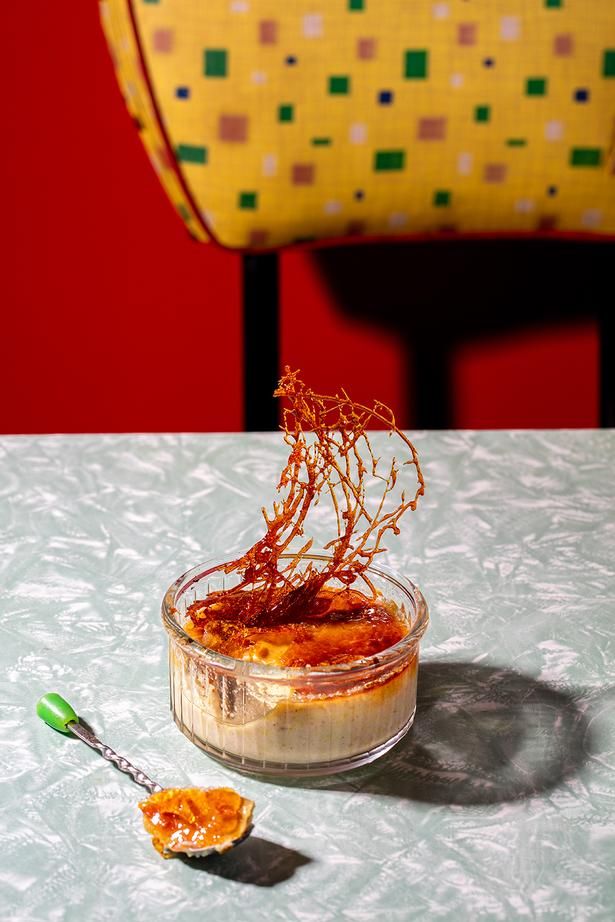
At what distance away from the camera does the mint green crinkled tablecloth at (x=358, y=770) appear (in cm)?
49

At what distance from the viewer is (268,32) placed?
1.38 metres

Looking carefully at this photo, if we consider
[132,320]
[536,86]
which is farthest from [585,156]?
[132,320]

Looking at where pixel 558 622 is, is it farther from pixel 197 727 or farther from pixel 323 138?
pixel 323 138

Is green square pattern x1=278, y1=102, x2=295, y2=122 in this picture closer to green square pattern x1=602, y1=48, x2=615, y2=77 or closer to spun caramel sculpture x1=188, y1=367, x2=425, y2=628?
green square pattern x1=602, y1=48, x2=615, y2=77

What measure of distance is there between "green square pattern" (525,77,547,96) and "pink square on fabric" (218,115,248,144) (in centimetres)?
34

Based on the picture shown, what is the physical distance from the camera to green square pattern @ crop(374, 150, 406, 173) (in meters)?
1.43

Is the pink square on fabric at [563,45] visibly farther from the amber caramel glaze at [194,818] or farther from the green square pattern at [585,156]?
the amber caramel glaze at [194,818]

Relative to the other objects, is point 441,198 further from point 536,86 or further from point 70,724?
point 70,724

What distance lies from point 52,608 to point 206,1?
0.86m

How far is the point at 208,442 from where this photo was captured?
1069 mm

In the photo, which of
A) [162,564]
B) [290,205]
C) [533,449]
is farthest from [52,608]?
[290,205]

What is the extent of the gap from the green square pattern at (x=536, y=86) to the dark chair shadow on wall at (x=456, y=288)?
0.48m

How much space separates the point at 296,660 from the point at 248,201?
0.97m

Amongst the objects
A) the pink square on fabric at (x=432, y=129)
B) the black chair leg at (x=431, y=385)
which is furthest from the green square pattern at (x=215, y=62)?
the black chair leg at (x=431, y=385)
